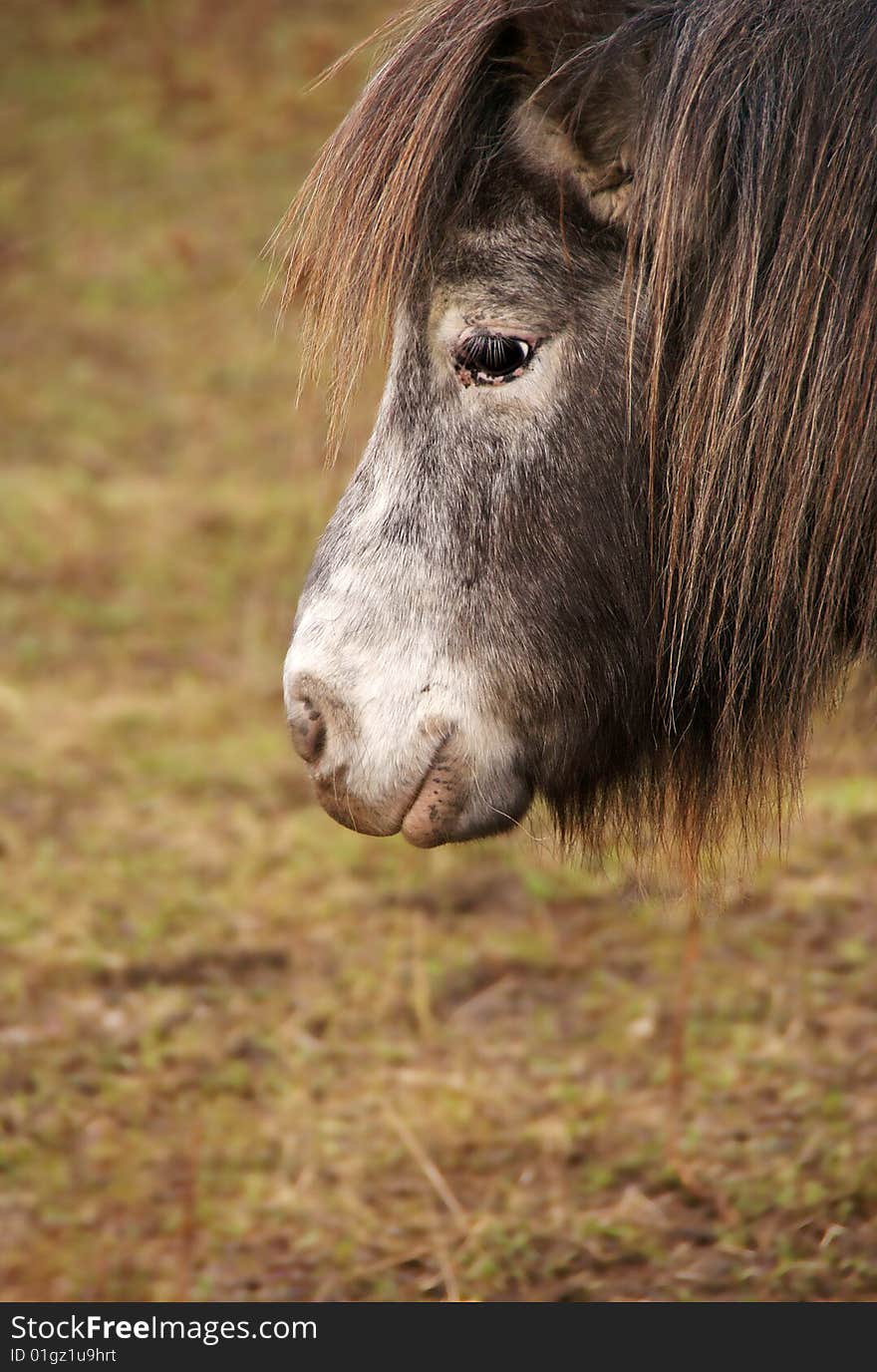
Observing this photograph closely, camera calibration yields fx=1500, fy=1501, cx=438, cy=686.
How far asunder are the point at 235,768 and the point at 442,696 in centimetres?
272

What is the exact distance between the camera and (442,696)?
2068 millimetres

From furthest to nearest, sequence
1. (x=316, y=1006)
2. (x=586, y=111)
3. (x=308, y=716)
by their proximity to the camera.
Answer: (x=316, y=1006) < (x=308, y=716) < (x=586, y=111)

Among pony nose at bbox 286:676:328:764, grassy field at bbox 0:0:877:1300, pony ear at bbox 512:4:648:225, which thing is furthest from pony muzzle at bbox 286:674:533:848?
pony ear at bbox 512:4:648:225

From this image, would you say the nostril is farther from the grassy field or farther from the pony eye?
the pony eye

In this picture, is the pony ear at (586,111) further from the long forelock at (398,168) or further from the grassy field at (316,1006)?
the grassy field at (316,1006)

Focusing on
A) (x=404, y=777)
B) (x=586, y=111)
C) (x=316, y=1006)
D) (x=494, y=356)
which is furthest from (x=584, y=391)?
(x=316, y=1006)

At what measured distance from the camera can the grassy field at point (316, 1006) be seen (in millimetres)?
2791

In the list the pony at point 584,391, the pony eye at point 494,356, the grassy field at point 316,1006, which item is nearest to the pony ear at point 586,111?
the pony at point 584,391

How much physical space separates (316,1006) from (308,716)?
1.62 metres

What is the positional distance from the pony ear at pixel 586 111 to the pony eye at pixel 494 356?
0.20m

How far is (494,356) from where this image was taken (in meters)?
2.06

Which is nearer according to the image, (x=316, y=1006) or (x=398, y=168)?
(x=398, y=168)

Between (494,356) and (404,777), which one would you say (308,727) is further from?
(494,356)
